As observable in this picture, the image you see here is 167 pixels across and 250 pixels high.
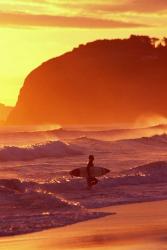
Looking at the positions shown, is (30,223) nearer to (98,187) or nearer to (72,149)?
(98,187)

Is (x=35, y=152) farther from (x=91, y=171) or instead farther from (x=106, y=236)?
(x=106, y=236)

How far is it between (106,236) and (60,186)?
12.7 m

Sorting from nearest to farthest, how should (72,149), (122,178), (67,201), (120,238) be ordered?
(120,238) < (67,201) < (122,178) < (72,149)

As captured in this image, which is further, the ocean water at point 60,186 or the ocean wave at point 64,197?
the ocean water at point 60,186

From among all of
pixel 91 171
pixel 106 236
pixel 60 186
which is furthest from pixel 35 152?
pixel 106 236

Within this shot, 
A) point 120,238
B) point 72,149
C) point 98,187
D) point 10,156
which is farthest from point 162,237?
point 72,149

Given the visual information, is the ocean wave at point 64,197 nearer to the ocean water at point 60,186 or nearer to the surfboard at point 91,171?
the ocean water at point 60,186

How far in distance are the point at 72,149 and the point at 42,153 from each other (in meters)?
5.79

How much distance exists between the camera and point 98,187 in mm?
36125

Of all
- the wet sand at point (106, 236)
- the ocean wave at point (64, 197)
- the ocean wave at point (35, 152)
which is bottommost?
the wet sand at point (106, 236)

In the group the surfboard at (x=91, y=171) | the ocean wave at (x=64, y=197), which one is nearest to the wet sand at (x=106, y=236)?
the ocean wave at (x=64, y=197)

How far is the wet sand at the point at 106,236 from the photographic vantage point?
72.3 ft

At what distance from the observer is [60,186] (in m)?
36.0

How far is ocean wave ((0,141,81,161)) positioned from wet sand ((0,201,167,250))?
32.4 m
